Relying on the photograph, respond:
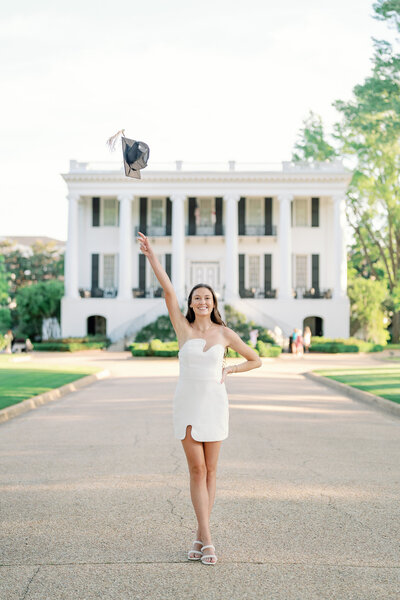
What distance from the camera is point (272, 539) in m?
4.85

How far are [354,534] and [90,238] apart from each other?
47.1 metres

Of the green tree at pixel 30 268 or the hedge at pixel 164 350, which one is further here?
the green tree at pixel 30 268

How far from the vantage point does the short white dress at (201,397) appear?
4.53 metres

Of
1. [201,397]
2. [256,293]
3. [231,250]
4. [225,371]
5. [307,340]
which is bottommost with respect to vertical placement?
[307,340]

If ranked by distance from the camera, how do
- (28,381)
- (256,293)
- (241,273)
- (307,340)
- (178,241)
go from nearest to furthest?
(28,381), (307,340), (178,241), (256,293), (241,273)

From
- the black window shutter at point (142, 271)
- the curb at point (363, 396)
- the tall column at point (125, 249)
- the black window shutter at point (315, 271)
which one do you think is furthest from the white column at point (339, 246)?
the curb at point (363, 396)

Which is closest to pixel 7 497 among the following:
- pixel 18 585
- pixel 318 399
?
pixel 18 585

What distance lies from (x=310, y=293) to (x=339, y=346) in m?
10.1

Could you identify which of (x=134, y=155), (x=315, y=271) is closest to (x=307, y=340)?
(x=315, y=271)

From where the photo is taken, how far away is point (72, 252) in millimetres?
48812

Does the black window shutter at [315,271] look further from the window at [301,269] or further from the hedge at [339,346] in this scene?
the hedge at [339,346]

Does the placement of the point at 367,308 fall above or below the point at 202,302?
above

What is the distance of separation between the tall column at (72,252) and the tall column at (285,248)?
44.3ft

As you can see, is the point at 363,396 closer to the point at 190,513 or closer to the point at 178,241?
the point at 190,513
